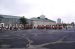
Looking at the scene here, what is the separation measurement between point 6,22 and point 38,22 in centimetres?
4632

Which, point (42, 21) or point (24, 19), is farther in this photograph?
point (42, 21)

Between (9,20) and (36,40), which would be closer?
(36,40)

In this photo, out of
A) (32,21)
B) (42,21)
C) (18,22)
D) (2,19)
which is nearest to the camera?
(2,19)

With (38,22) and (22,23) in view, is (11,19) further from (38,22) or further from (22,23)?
(38,22)

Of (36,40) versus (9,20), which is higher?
(9,20)

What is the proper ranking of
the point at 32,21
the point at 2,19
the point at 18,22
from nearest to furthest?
1. the point at 2,19
2. the point at 18,22
3. the point at 32,21

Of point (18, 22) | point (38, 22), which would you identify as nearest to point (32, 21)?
point (38, 22)

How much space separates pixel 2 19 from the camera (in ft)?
471

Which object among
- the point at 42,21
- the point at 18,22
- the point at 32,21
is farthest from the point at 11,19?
the point at 42,21

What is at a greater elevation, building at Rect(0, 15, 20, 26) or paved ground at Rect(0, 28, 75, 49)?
building at Rect(0, 15, 20, 26)

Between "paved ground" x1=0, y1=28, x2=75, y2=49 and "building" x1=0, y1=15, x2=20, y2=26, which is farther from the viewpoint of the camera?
"building" x1=0, y1=15, x2=20, y2=26

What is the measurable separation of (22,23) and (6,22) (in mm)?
11242

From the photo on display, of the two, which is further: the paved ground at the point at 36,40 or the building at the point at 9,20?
the building at the point at 9,20

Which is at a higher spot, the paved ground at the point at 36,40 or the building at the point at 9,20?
the building at the point at 9,20
